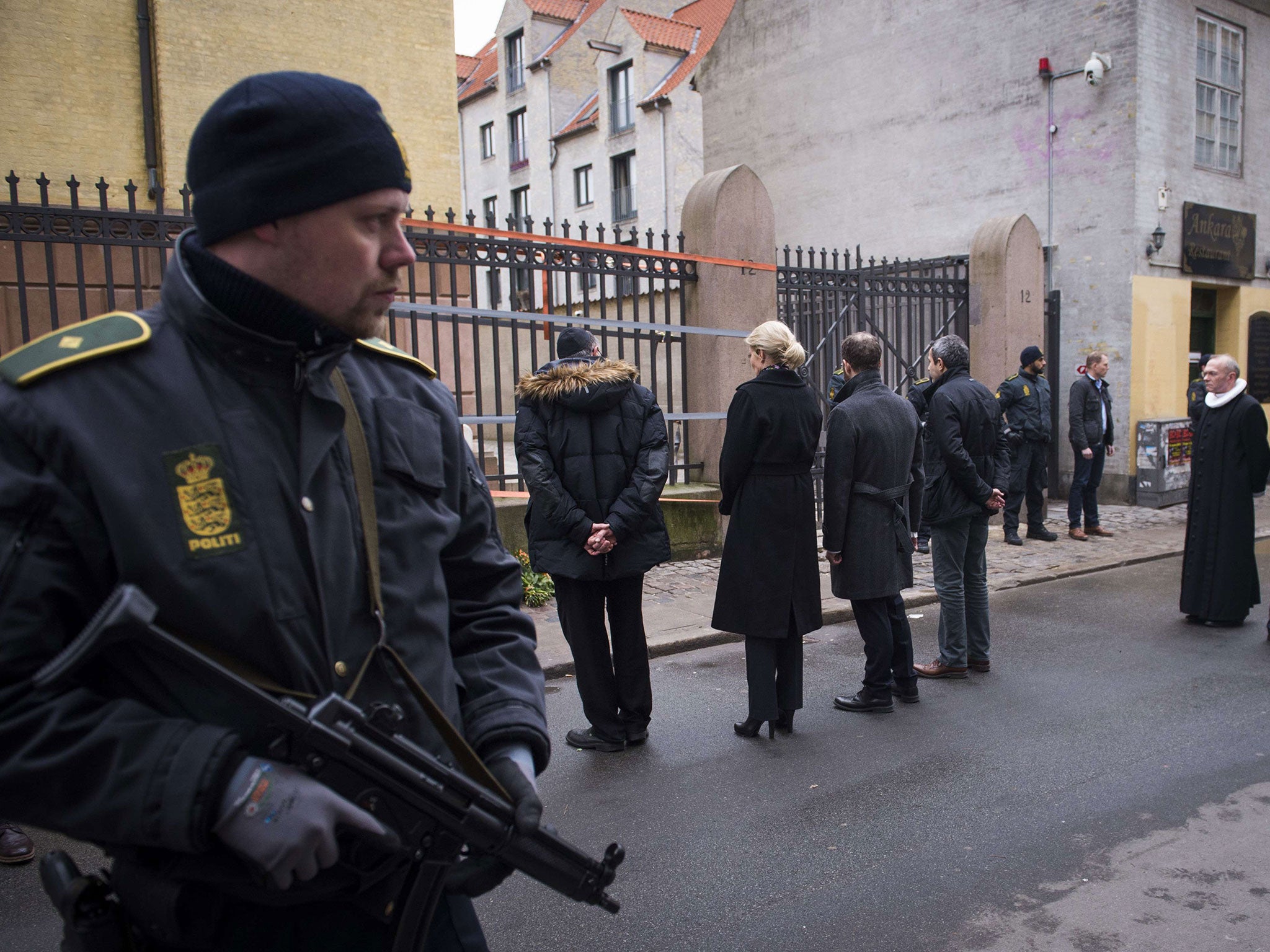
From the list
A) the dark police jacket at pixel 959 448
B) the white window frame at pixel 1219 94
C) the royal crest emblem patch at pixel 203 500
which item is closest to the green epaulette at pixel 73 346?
the royal crest emblem patch at pixel 203 500

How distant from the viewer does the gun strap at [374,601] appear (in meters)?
1.49

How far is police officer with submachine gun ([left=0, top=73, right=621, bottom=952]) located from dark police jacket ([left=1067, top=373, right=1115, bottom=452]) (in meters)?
10.7

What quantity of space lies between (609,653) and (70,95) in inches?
352

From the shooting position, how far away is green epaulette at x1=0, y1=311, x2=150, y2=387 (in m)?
1.31

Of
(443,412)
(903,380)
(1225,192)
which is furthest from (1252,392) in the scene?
(443,412)

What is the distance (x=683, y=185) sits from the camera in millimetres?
29828

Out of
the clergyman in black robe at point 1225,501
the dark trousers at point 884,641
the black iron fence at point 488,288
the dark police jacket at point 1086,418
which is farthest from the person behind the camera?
the dark police jacket at point 1086,418

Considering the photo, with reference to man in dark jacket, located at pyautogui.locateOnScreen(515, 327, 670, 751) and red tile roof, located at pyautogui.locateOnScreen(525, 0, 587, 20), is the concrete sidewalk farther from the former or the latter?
red tile roof, located at pyautogui.locateOnScreen(525, 0, 587, 20)

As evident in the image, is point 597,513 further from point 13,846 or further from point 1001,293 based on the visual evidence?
point 1001,293

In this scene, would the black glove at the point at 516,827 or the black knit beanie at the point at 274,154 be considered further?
the black glove at the point at 516,827

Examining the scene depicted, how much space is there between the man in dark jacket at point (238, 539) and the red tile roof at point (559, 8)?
3713 centimetres

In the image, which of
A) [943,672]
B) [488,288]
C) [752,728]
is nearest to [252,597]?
[752,728]

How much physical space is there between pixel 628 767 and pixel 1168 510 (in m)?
10.8

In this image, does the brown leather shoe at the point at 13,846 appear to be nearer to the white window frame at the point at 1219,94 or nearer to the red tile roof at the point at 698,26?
the white window frame at the point at 1219,94
